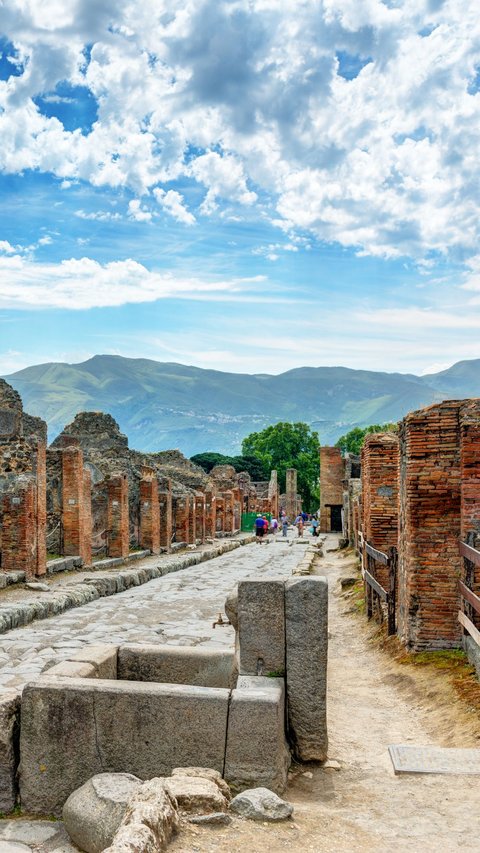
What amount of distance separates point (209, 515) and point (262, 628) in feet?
96.6

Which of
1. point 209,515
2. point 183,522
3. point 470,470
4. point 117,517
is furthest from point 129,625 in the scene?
Result: point 209,515

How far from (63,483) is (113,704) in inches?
525

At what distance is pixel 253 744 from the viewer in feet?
16.5

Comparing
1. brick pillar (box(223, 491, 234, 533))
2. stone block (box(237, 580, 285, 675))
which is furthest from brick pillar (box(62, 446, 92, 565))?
brick pillar (box(223, 491, 234, 533))

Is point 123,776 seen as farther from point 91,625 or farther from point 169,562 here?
point 169,562

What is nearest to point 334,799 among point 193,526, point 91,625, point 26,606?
point 91,625

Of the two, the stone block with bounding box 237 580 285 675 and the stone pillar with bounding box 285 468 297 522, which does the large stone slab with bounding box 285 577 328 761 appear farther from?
the stone pillar with bounding box 285 468 297 522

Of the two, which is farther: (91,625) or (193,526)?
(193,526)

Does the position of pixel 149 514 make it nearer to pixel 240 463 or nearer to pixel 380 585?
Result: pixel 380 585

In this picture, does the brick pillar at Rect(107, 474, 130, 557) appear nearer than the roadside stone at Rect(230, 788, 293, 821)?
No

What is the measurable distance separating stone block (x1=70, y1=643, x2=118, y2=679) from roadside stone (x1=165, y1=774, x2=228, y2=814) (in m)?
1.61

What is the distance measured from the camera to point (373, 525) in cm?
1367

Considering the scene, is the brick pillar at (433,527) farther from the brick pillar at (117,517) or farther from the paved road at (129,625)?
the brick pillar at (117,517)

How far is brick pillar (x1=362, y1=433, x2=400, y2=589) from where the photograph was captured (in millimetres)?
13547
